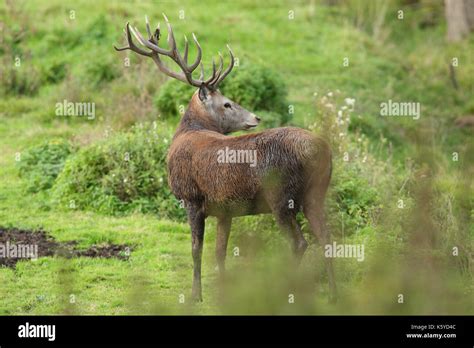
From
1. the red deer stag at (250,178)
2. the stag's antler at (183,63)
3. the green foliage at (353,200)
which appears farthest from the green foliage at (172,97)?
the red deer stag at (250,178)

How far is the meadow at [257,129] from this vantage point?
24.7 feet

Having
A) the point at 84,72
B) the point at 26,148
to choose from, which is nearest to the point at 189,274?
the point at 26,148

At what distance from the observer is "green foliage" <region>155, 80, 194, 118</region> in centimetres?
1593

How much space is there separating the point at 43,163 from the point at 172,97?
8.76 feet

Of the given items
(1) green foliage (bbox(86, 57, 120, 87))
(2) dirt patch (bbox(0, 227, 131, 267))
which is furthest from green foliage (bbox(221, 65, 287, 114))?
(2) dirt patch (bbox(0, 227, 131, 267))

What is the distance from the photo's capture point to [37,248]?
11500 millimetres

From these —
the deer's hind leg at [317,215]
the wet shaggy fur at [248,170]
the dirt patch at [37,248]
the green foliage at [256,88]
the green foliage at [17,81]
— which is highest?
the green foliage at [17,81]

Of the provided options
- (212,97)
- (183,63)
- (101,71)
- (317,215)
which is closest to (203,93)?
(212,97)

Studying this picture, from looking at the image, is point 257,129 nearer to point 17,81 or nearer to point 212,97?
point 212,97

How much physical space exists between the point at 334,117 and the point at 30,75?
7.11 m

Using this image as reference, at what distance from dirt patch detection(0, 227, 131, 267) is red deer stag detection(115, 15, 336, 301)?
1.91 meters

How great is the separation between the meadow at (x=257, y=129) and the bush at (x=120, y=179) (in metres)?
0.02

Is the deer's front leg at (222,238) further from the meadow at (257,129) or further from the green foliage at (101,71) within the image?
the green foliage at (101,71)

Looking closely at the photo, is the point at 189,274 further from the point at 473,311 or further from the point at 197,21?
the point at 197,21
